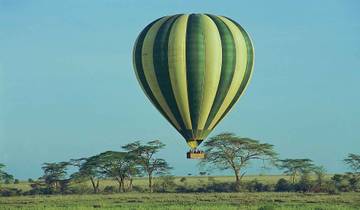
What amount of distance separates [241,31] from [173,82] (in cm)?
595

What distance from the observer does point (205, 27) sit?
4831 centimetres

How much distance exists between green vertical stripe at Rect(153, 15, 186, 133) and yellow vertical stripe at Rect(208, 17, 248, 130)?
2.69 m

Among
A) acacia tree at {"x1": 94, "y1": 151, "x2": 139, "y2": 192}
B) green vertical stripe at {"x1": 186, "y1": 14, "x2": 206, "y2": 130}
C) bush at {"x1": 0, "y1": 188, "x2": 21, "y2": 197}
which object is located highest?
green vertical stripe at {"x1": 186, "y1": 14, "x2": 206, "y2": 130}

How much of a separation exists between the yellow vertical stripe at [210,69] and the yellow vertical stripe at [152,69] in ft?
6.74

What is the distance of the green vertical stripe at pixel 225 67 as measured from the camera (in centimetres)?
4803

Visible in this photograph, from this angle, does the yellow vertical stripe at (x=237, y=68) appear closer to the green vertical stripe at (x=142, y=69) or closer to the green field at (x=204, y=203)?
the green vertical stripe at (x=142, y=69)

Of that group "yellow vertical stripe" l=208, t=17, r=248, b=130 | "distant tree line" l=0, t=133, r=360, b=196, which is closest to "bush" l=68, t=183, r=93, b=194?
"distant tree line" l=0, t=133, r=360, b=196

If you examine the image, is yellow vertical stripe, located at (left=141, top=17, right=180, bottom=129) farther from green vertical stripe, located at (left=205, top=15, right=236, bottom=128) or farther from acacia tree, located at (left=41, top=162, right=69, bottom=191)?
acacia tree, located at (left=41, top=162, right=69, bottom=191)

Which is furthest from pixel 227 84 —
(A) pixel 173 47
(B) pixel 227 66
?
(A) pixel 173 47

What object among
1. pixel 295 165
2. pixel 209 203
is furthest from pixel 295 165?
pixel 209 203

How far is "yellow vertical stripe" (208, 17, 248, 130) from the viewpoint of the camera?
4859 centimetres

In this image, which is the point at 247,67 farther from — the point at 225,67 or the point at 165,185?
the point at 165,185

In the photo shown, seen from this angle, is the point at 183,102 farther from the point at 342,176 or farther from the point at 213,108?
the point at 342,176

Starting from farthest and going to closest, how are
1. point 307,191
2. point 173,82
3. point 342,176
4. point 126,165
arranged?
point 126,165
point 342,176
point 307,191
point 173,82
